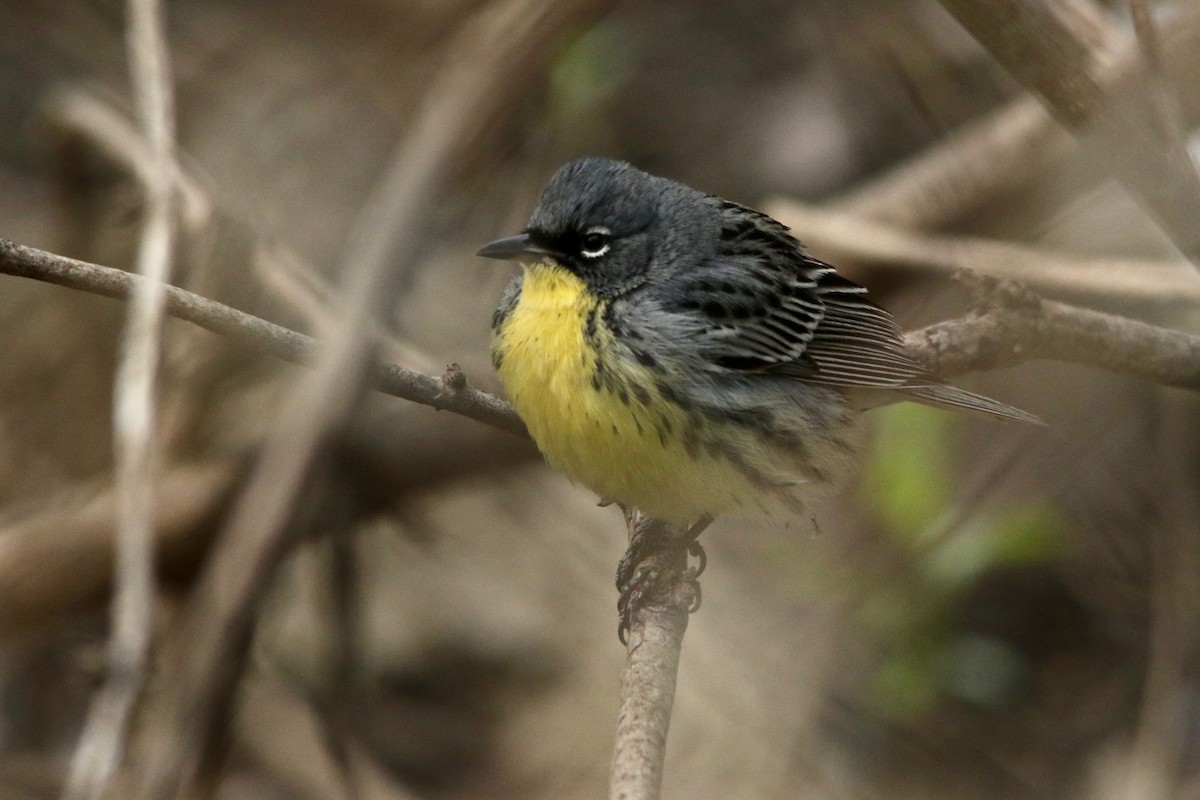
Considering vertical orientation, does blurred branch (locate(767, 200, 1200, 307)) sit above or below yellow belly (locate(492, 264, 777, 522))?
above

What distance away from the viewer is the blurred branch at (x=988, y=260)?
17.2ft

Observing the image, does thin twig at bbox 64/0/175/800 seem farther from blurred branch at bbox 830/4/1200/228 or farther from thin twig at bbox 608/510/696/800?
blurred branch at bbox 830/4/1200/228

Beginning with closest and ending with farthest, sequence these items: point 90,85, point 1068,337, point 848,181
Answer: point 1068,337 < point 90,85 < point 848,181

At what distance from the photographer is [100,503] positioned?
5.87m

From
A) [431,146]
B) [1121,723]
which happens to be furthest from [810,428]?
[1121,723]

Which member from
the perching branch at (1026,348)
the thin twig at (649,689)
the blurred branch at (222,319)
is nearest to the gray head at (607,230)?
the perching branch at (1026,348)

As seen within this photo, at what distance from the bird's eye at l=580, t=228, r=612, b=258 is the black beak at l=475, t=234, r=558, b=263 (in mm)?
116

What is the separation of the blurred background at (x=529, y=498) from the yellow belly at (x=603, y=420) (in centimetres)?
68

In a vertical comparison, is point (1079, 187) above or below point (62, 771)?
above

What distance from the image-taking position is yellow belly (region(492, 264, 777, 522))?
4004mm

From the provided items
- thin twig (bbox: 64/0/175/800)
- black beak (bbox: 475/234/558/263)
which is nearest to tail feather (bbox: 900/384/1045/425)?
black beak (bbox: 475/234/558/263)

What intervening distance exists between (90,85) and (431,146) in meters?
4.73

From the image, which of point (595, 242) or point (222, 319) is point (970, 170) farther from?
point (222, 319)

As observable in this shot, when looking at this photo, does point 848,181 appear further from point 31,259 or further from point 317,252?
point 31,259
